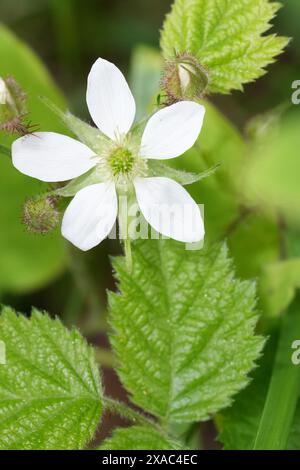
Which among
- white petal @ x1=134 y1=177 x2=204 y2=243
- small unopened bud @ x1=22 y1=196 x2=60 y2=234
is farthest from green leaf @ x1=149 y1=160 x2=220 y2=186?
small unopened bud @ x1=22 y1=196 x2=60 y2=234

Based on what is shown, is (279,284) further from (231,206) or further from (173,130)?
(173,130)

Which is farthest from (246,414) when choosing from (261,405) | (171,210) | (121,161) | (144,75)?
(144,75)

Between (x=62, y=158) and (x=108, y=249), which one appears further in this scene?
(x=108, y=249)

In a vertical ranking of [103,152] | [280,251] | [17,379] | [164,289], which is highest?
[280,251]

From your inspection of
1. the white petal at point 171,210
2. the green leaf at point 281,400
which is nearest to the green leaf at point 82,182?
the white petal at point 171,210

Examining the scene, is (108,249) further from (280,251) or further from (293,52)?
(293,52)

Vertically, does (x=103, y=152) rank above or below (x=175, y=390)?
above

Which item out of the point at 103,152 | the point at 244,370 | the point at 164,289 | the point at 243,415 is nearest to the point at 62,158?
the point at 103,152
